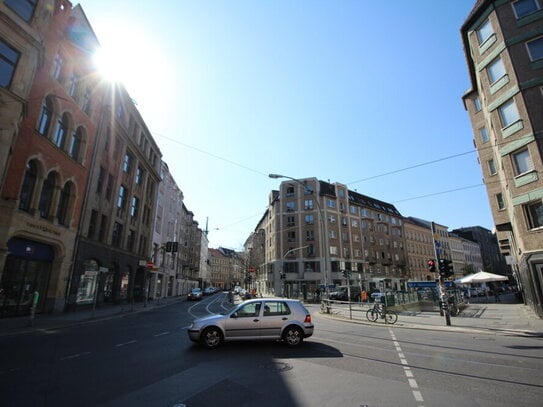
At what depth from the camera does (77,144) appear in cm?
2366

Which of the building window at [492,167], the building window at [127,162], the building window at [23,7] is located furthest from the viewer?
the building window at [127,162]

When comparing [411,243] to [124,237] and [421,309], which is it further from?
[124,237]

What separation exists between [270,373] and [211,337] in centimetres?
341

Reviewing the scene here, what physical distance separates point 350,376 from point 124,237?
3090 cm

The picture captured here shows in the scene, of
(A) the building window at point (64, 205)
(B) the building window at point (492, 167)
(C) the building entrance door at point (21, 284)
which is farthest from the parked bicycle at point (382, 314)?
(A) the building window at point (64, 205)

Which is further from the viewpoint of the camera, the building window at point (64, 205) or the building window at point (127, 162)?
the building window at point (127, 162)

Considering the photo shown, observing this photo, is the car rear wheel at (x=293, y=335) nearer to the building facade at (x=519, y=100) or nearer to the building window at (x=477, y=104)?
the building facade at (x=519, y=100)

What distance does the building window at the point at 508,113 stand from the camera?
18609 millimetres

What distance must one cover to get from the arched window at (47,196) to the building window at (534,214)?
96.6 ft

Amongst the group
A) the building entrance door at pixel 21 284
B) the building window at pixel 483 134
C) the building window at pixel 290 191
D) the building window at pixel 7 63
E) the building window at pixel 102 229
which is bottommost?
the building entrance door at pixel 21 284

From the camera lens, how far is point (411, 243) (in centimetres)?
7888

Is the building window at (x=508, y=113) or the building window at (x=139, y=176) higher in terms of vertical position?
the building window at (x=139, y=176)

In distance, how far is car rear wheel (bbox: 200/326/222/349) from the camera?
9.53 meters

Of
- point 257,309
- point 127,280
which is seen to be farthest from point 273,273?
point 257,309
